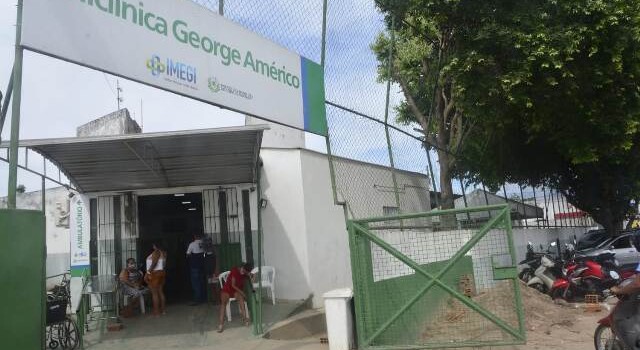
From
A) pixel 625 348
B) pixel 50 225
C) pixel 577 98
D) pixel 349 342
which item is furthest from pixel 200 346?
pixel 50 225

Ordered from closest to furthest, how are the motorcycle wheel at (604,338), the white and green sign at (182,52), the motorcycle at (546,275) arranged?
the white and green sign at (182,52), the motorcycle wheel at (604,338), the motorcycle at (546,275)

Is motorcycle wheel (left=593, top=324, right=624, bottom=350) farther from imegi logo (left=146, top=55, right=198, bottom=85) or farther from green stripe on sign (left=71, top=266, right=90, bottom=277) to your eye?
green stripe on sign (left=71, top=266, right=90, bottom=277)

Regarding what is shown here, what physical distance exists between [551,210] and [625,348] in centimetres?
2233

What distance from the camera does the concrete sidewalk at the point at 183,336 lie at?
862cm

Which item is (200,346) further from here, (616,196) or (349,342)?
(616,196)

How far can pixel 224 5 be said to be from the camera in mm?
6773

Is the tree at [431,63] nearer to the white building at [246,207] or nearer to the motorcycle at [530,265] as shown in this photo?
the white building at [246,207]

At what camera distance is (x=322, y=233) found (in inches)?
480

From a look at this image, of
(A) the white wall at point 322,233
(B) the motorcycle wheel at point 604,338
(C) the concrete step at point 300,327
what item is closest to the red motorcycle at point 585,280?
(A) the white wall at point 322,233

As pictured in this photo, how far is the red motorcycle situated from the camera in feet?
38.5

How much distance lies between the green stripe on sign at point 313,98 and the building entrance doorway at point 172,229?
5.32m

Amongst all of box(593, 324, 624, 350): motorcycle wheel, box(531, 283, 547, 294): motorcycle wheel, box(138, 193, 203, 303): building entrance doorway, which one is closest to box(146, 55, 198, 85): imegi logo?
box(593, 324, 624, 350): motorcycle wheel

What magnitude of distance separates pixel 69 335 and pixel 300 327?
3.57 metres

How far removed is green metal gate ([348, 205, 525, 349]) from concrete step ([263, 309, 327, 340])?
8.43 feet
